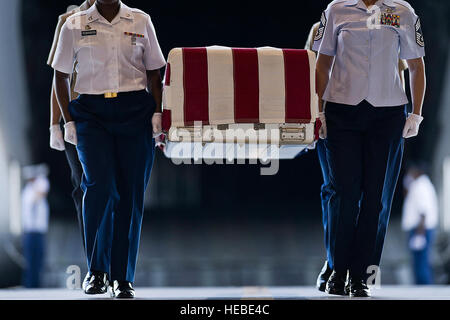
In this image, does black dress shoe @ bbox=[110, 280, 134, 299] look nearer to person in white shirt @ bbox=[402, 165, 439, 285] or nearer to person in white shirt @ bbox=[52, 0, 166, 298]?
person in white shirt @ bbox=[52, 0, 166, 298]

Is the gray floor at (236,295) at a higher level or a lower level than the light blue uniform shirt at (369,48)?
lower

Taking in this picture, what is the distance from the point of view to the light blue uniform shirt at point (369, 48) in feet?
10.4

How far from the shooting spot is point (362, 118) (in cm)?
315

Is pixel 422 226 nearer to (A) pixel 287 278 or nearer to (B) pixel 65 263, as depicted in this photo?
→ (A) pixel 287 278

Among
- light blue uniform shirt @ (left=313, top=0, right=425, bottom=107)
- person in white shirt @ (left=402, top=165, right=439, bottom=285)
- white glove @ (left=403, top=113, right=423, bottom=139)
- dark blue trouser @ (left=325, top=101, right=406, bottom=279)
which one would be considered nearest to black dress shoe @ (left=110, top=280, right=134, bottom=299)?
dark blue trouser @ (left=325, top=101, right=406, bottom=279)

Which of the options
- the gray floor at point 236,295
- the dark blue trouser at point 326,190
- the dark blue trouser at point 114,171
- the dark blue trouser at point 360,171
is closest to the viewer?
the gray floor at point 236,295

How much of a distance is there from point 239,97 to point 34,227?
229 inches

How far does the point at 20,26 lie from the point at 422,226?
17.7 ft

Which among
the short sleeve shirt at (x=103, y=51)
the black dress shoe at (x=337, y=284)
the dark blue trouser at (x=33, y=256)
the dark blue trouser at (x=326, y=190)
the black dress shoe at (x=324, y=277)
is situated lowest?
the dark blue trouser at (x=33, y=256)

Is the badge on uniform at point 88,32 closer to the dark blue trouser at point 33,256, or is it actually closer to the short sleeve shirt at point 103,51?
the short sleeve shirt at point 103,51

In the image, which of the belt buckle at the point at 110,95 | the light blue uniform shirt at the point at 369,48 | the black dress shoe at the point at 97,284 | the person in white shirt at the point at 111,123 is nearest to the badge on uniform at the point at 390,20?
the light blue uniform shirt at the point at 369,48

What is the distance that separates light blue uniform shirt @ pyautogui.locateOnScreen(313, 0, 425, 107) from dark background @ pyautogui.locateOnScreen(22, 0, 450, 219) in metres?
5.39

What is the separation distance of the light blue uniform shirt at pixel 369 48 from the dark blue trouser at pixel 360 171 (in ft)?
0.21

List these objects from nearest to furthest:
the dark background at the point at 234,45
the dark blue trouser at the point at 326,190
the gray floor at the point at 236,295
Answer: the gray floor at the point at 236,295 → the dark blue trouser at the point at 326,190 → the dark background at the point at 234,45
